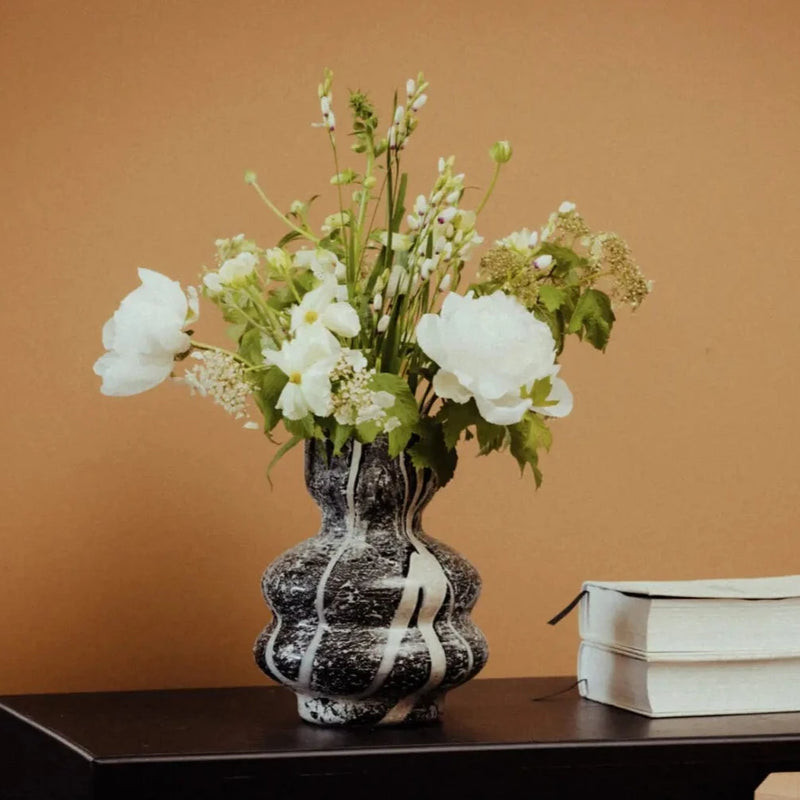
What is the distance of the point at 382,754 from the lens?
44.8 inches

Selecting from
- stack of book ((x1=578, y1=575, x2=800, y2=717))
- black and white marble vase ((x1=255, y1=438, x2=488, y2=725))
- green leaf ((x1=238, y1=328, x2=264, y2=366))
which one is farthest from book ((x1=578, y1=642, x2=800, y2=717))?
green leaf ((x1=238, y1=328, x2=264, y2=366))

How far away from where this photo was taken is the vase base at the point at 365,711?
4.10 feet

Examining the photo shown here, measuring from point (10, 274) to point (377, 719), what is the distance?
734 millimetres

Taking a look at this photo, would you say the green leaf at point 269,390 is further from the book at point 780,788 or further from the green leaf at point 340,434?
the book at point 780,788

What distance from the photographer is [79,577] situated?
5.21 feet

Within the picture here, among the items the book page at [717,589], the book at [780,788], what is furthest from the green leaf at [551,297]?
the book at [780,788]

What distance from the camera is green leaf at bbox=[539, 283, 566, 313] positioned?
1.28 meters

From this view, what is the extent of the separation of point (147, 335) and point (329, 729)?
0.42 metres

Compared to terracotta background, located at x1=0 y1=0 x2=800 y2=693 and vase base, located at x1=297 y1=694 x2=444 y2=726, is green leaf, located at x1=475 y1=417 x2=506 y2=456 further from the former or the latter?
terracotta background, located at x1=0 y1=0 x2=800 y2=693

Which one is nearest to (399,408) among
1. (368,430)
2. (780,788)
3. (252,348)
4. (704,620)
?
(368,430)

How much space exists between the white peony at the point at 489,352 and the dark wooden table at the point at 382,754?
1.01ft

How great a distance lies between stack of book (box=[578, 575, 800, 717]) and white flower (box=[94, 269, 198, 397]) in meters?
0.54

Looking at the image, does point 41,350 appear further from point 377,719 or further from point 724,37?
point 724,37

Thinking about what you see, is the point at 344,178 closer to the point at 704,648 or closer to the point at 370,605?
the point at 370,605
